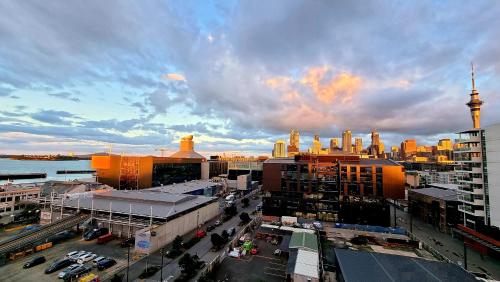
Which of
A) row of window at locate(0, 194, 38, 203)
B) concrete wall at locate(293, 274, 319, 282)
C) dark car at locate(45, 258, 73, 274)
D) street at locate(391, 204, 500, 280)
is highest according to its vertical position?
row of window at locate(0, 194, 38, 203)

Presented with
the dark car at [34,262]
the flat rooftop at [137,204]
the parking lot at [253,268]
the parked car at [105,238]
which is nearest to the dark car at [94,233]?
the parked car at [105,238]

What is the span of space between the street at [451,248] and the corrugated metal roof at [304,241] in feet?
95.5

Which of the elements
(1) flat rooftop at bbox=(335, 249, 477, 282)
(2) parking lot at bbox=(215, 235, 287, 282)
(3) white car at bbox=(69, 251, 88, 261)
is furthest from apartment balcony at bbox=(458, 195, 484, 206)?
(3) white car at bbox=(69, 251, 88, 261)

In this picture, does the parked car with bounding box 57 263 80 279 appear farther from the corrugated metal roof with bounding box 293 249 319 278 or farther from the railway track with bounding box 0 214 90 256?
the corrugated metal roof with bounding box 293 249 319 278

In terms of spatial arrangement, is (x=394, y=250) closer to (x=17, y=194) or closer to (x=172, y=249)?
(x=172, y=249)

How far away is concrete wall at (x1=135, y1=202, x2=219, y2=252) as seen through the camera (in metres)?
51.7

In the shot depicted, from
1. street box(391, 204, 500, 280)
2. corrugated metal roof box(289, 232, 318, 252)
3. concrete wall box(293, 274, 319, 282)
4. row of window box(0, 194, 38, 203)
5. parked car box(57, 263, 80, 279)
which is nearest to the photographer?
concrete wall box(293, 274, 319, 282)

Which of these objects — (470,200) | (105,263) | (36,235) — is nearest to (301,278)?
(105,263)

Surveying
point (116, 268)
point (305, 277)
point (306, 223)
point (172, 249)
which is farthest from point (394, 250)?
point (116, 268)

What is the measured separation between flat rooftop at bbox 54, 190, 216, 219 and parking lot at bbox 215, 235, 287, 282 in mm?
20501

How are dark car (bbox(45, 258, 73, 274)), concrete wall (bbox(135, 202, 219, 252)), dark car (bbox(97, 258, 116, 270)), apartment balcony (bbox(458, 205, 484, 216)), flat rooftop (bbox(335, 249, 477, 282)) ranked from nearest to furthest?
1. flat rooftop (bbox(335, 249, 477, 282))
2. dark car (bbox(45, 258, 73, 274))
3. dark car (bbox(97, 258, 116, 270))
4. concrete wall (bbox(135, 202, 219, 252))
5. apartment balcony (bbox(458, 205, 484, 216))

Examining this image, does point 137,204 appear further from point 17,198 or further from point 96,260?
point 17,198

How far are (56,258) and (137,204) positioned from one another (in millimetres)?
20693

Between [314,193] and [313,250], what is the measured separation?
1242 inches
